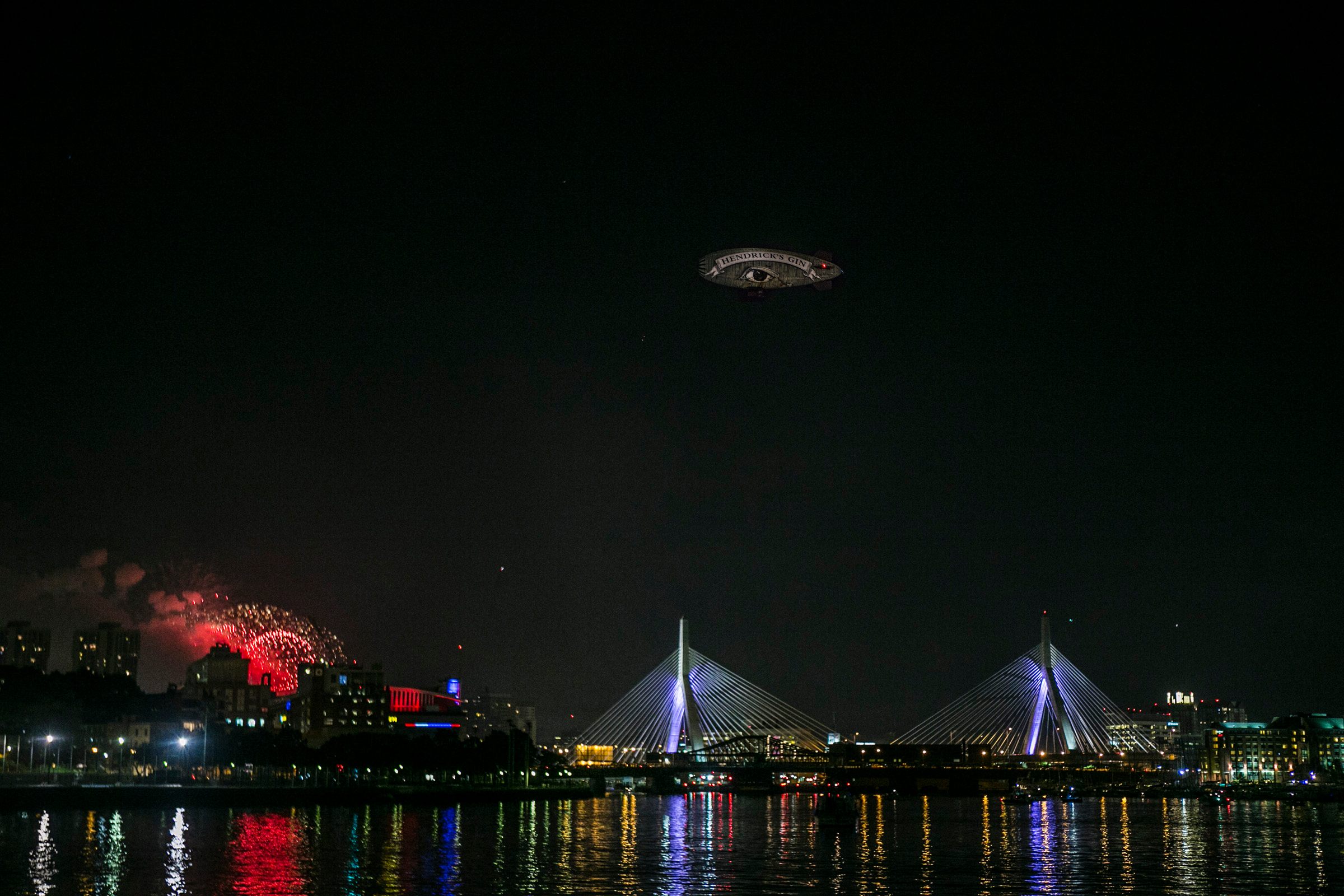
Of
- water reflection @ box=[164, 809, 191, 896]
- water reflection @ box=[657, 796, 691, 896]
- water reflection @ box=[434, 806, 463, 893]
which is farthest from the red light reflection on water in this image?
water reflection @ box=[657, 796, 691, 896]

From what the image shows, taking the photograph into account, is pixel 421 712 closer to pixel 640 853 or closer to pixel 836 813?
pixel 836 813

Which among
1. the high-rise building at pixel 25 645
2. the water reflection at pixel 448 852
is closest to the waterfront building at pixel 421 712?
the high-rise building at pixel 25 645

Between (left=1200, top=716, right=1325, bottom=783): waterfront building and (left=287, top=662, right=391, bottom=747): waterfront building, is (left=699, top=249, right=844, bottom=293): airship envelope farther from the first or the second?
→ (left=1200, top=716, right=1325, bottom=783): waterfront building

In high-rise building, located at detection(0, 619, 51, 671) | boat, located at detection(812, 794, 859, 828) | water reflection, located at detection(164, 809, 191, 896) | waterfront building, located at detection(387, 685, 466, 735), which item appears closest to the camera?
Result: water reflection, located at detection(164, 809, 191, 896)

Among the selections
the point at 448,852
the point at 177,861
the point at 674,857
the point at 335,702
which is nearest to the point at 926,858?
the point at 674,857

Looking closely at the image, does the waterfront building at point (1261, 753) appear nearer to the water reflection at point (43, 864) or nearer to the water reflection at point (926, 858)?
the water reflection at point (926, 858)

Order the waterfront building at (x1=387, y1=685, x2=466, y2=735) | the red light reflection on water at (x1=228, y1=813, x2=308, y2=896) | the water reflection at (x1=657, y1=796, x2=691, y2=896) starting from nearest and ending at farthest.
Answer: the red light reflection on water at (x1=228, y1=813, x2=308, y2=896), the water reflection at (x1=657, y1=796, x2=691, y2=896), the waterfront building at (x1=387, y1=685, x2=466, y2=735)
